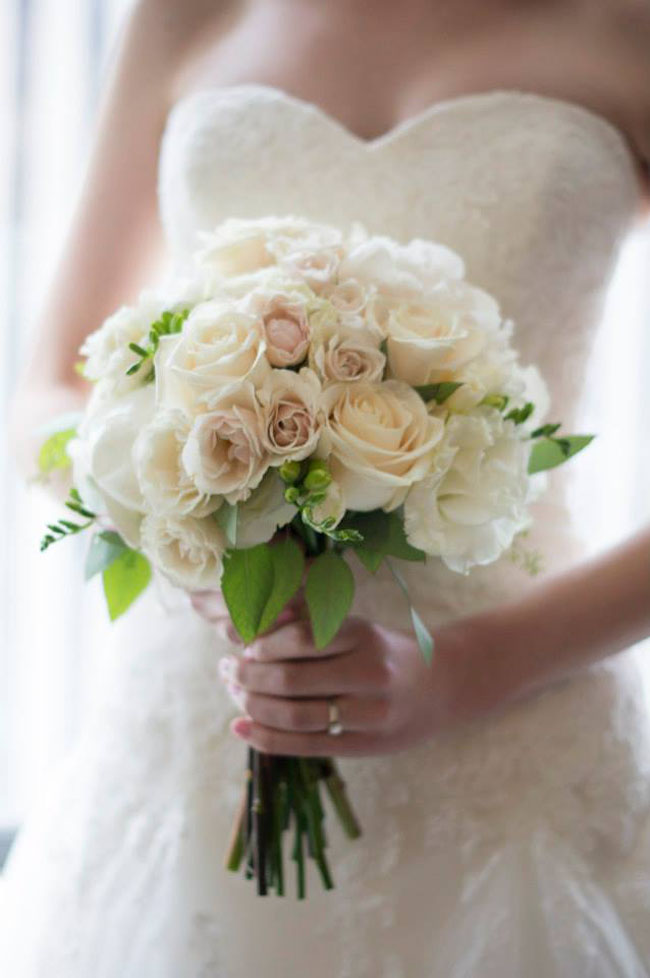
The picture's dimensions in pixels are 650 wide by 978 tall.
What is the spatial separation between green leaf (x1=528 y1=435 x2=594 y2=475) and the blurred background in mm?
1014

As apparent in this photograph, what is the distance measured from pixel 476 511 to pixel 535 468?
0.55 ft

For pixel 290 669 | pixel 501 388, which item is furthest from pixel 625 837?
pixel 501 388

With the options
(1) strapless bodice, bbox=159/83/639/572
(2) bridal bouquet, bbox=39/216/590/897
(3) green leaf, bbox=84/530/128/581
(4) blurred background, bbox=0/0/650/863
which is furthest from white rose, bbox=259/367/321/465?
(4) blurred background, bbox=0/0/650/863

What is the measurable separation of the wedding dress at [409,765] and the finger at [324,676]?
144 mm

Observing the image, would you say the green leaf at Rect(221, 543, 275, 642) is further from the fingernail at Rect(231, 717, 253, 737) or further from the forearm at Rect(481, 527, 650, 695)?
the forearm at Rect(481, 527, 650, 695)

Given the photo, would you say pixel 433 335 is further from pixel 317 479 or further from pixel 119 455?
pixel 119 455

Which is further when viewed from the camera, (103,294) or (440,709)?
(103,294)

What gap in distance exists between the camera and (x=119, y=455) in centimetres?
94

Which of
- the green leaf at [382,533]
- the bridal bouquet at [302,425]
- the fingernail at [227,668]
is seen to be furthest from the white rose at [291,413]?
the fingernail at [227,668]

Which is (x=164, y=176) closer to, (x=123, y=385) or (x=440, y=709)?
(x=123, y=385)

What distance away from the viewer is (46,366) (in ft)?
4.81

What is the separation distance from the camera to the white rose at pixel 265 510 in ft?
2.98

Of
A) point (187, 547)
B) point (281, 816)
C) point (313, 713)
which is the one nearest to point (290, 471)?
point (187, 547)

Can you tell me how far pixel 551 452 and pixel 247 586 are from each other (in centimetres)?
34
